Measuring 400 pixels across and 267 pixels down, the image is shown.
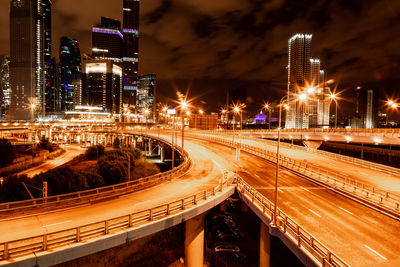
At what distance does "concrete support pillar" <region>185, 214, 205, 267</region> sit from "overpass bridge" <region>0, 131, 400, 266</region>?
3.3 inches

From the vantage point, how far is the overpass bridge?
12.9m

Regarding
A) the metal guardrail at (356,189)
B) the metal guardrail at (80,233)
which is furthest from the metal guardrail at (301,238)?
the metal guardrail at (356,189)

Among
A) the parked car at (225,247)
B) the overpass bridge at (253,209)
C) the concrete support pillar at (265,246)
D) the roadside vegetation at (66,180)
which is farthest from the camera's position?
the roadside vegetation at (66,180)

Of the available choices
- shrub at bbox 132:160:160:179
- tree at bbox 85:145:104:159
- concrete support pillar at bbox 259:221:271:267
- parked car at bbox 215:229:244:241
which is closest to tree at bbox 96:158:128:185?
shrub at bbox 132:160:160:179

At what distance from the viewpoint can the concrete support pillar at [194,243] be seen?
21.9 meters

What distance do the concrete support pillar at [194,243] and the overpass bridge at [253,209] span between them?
0.08m

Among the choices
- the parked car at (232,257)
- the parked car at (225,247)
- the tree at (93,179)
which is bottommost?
the parked car at (232,257)

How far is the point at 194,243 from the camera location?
72.5 ft

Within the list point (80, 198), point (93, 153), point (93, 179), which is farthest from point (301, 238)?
point (93, 153)

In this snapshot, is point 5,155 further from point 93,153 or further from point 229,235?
point 229,235

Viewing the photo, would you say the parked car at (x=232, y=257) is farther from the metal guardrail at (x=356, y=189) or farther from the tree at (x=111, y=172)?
the tree at (x=111, y=172)

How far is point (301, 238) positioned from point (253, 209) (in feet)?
21.5

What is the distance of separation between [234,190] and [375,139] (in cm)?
3724

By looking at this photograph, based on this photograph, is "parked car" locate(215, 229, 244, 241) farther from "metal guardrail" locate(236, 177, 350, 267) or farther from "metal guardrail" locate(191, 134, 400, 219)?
"metal guardrail" locate(191, 134, 400, 219)
